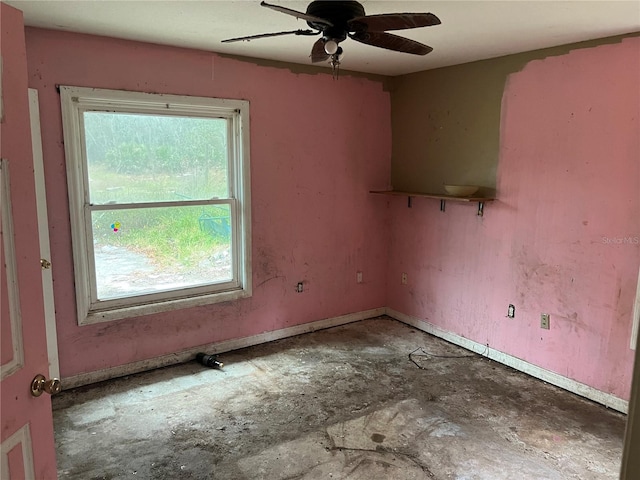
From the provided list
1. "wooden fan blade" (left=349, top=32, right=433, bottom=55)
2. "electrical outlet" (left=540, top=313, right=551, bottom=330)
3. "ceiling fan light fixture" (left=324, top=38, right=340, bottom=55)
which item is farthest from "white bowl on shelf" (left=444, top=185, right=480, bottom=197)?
"ceiling fan light fixture" (left=324, top=38, right=340, bottom=55)

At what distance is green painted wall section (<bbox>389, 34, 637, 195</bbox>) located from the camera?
346 centimetres

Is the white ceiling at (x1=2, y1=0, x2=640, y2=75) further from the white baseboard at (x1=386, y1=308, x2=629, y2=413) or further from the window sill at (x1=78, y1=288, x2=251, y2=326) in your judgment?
the white baseboard at (x1=386, y1=308, x2=629, y2=413)

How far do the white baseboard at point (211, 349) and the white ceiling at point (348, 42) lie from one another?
231 cm

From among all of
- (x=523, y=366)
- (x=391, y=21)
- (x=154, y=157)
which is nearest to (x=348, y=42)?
(x=391, y=21)

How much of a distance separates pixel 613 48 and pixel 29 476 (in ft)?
11.6

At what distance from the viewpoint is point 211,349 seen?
3686 millimetres

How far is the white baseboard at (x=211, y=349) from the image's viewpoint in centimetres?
317

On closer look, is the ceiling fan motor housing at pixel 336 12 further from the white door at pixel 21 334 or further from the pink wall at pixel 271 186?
the pink wall at pixel 271 186

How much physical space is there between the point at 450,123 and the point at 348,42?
4.22 feet

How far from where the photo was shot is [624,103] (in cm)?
273

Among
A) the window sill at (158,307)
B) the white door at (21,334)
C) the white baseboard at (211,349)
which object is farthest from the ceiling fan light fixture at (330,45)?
the white baseboard at (211,349)

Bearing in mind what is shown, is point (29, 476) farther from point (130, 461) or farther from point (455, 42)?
point (455, 42)

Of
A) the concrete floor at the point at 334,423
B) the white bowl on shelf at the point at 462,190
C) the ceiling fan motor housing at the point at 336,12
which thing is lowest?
the concrete floor at the point at 334,423

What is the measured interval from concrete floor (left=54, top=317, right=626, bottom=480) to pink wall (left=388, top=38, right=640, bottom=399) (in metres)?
0.34
